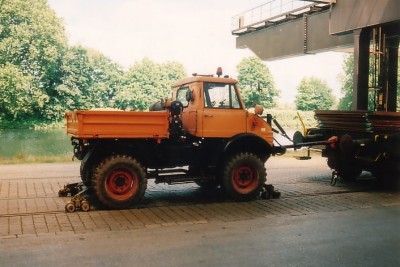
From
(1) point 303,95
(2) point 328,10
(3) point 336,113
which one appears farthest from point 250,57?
(3) point 336,113

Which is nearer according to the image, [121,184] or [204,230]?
[204,230]

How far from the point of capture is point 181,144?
29.0 ft

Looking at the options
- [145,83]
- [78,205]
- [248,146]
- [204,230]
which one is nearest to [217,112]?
[248,146]

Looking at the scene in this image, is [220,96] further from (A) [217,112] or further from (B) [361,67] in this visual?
(B) [361,67]

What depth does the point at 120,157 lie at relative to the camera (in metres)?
8.04

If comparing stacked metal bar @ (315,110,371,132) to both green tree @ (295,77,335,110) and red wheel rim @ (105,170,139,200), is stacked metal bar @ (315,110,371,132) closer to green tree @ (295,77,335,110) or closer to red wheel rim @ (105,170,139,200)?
red wheel rim @ (105,170,139,200)

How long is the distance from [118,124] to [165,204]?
1.82 metres

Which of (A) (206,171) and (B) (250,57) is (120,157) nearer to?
(A) (206,171)

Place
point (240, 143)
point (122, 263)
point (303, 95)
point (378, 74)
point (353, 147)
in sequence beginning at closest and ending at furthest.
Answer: point (122, 263) → point (240, 143) → point (353, 147) → point (378, 74) → point (303, 95)

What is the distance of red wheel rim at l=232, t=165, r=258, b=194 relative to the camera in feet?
29.4

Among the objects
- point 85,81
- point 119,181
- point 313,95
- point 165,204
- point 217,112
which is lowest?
point 165,204

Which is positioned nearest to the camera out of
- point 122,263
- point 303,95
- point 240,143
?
point 122,263

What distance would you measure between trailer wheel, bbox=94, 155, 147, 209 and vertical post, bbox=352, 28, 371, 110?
878cm

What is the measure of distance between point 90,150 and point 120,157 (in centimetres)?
72
